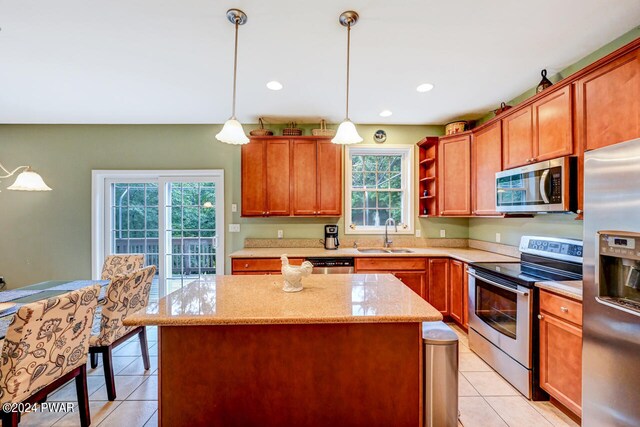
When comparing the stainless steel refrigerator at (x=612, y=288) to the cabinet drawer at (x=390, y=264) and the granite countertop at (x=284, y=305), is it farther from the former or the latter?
the cabinet drawer at (x=390, y=264)

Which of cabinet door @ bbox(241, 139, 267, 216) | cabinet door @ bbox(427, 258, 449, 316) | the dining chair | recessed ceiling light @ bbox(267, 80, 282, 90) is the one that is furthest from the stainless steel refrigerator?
cabinet door @ bbox(241, 139, 267, 216)

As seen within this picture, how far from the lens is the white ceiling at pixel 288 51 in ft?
5.98

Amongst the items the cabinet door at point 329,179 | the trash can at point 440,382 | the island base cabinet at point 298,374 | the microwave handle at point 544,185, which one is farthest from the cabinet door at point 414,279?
the island base cabinet at point 298,374

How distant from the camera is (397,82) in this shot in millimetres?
2764

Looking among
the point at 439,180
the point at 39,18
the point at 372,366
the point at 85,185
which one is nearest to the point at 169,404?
the point at 372,366

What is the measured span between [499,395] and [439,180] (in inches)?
92.8

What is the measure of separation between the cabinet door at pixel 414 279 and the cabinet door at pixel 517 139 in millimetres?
1480

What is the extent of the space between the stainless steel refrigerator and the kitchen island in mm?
977

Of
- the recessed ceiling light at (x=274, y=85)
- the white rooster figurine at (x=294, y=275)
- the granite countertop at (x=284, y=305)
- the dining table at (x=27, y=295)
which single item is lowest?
the dining table at (x=27, y=295)

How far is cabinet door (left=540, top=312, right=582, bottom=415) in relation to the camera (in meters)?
1.75

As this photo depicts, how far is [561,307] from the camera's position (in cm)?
186

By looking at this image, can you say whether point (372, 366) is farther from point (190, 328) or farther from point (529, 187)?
point (529, 187)

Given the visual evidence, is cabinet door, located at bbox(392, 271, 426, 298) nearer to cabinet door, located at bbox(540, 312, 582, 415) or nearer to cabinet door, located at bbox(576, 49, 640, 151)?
cabinet door, located at bbox(540, 312, 582, 415)

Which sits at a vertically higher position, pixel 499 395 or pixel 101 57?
pixel 101 57
